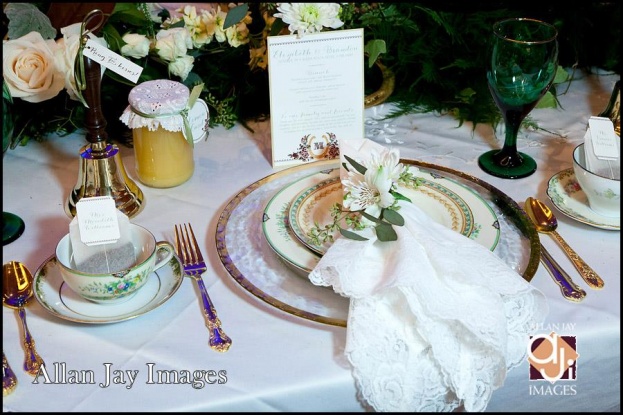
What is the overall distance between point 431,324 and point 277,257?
28 centimetres

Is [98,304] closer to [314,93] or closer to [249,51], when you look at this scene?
[314,93]

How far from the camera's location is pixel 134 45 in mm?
1245

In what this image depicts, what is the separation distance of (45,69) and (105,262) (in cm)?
42

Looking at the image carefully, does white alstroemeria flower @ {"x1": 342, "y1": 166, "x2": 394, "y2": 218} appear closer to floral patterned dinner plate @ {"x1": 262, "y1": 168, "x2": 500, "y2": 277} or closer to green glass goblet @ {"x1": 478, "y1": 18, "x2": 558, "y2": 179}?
floral patterned dinner plate @ {"x1": 262, "y1": 168, "x2": 500, "y2": 277}

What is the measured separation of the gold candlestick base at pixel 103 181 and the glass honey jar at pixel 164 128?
52 mm

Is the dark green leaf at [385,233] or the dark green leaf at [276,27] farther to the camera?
the dark green leaf at [276,27]

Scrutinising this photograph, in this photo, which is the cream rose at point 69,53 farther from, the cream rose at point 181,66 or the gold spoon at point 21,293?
the gold spoon at point 21,293

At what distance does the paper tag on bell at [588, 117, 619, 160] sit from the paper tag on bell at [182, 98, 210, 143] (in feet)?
2.03

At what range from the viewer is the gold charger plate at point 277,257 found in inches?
36.5

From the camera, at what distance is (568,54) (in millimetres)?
1604

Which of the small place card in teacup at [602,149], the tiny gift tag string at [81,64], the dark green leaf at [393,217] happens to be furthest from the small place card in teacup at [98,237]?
the small place card in teacup at [602,149]

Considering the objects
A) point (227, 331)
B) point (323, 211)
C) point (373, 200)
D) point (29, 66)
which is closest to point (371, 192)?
point (373, 200)

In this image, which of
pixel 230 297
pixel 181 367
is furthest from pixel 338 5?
pixel 181 367

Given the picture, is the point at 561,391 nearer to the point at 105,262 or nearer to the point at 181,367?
the point at 181,367
